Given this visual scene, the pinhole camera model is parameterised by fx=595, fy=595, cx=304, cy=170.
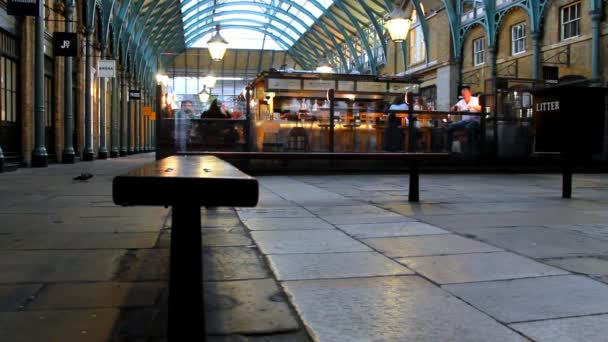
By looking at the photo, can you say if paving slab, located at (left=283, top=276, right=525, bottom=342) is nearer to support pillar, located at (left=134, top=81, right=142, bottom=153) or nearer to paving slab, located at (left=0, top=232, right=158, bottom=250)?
paving slab, located at (left=0, top=232, right=158, bottom=250)

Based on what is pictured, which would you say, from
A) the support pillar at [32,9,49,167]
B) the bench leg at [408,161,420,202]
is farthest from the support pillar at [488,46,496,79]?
the bench leg at [408,161,420,202]

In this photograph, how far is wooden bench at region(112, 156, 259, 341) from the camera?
2072 millimetres

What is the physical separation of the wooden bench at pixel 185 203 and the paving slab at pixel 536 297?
129 cm

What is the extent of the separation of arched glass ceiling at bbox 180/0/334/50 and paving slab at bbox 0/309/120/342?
3516cm

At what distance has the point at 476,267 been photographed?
3549 mm

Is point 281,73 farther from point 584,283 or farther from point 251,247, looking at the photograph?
point 584,283

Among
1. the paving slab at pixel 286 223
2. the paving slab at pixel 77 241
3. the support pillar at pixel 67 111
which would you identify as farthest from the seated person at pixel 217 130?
the paving slab at pixel 77 241

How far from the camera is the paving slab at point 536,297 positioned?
2641 millimetres

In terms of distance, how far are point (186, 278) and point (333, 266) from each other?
59.0 inches

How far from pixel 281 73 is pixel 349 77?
6.32ft

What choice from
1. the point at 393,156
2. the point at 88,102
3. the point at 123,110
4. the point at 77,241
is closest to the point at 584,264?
the point at 77,241

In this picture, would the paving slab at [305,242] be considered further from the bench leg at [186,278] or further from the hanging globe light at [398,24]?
the hanging globe light at [398,24]

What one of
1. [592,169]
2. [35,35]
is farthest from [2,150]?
Result: [592,169]

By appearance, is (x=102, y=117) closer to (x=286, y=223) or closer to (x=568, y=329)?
(x=286, y=223)
